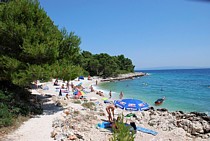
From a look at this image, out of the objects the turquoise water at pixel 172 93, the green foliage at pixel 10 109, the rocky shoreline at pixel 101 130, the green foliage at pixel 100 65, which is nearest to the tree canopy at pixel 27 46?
the green foliage at pixel 10 109

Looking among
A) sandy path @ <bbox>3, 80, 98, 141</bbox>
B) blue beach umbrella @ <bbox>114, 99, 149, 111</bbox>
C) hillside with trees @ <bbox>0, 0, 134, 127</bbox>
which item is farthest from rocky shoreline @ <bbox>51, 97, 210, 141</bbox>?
blue beach umbrella @ <bbox>114, 99, 149, 111</bbox>

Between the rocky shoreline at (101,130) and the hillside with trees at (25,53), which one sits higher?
A: the hillside with trees at (25,53)

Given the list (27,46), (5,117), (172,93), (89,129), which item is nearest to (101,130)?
(89,129)

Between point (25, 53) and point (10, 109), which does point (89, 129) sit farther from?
point (25, 53)

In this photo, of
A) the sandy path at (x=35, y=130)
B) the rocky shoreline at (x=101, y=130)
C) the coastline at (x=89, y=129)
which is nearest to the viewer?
the sandy path at (x=35, y=130)

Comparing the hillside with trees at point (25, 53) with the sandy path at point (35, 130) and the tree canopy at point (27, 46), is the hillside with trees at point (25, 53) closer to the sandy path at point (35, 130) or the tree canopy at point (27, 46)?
the tree canopy at point (27, 46)

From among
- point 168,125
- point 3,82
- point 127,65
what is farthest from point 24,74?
point 127,65

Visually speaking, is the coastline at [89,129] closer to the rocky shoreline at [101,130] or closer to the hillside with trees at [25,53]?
the rocky shoreline at [101,130]

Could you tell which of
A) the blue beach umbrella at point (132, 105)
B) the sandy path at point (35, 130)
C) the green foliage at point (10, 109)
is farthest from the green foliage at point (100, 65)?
the sandy path at point (35, 130)

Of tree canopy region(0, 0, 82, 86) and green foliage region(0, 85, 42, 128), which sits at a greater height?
tree canopy region(0, 0, 82, 86)

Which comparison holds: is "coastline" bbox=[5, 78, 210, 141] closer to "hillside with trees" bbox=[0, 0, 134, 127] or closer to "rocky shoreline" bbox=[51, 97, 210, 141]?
"rocky shoreline" bbox=[51, 97, 210, 141]

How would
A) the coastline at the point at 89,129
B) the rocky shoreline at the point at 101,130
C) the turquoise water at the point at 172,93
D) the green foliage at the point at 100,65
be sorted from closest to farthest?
the coastline at the point at 89,129, the rocky shoreline at the point at 101,130, the turquoise water at the point at 172,93, the green foliage at the point at 100,65

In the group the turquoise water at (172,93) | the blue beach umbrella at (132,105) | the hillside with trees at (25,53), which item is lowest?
the turquoise water at (172,93)

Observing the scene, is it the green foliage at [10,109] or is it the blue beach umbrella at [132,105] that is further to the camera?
the blue beach umbrella at [132,105]
